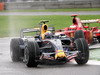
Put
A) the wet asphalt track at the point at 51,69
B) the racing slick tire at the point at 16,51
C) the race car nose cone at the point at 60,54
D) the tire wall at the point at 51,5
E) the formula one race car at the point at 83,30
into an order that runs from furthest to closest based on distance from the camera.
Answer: the tire wall at the point at 51,5 → the formula one race car at the point at 83,30 → the racing slick tire at the point at 16,51 → the race car nose cone at the point at 60,54 → the wet asphalt track at the point at 51,69

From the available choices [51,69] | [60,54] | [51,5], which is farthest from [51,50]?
[51,5]

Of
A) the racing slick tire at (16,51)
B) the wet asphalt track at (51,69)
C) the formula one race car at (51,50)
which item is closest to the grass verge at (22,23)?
the racing slick tire at (16,51)

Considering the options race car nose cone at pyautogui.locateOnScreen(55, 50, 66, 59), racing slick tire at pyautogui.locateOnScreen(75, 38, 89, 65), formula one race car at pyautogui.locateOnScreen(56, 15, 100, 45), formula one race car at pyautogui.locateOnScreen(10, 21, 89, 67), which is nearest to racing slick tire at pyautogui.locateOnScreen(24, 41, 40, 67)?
formula one race car at pyautogui.locateOnScreen(10, 21, 89, 67)

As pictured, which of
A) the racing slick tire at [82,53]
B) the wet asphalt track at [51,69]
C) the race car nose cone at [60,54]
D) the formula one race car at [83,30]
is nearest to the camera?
the wet asphalt track at [51,69]

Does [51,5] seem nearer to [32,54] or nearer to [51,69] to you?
[32,54]

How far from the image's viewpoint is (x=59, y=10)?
4038 centimetres

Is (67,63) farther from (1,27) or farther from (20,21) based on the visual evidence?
(20,21)

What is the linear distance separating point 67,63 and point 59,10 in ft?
90.4

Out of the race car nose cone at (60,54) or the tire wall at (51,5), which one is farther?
the tire wall at (51,5)

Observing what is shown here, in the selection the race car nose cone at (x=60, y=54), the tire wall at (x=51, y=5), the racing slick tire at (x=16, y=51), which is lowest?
the tire wall at (x=51, y=5)

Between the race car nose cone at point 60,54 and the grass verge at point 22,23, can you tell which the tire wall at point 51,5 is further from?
the race car nose cone at point 60,54

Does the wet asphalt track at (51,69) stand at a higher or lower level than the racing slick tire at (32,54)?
lower

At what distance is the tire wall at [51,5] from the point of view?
131 feet

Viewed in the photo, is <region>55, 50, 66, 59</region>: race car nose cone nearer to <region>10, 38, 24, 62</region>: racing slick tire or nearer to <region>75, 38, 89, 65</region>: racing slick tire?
<region>75, 38, 89, 65</region>: racing slick tire
